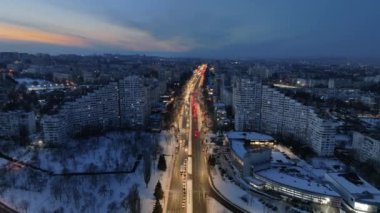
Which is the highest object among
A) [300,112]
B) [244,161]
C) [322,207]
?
[300,112]

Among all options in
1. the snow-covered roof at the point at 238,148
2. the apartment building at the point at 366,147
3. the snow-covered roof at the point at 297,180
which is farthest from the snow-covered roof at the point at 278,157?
the apartment building at the point at 366,147

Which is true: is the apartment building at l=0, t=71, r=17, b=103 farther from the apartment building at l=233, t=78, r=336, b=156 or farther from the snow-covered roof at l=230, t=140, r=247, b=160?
the snow-covered roof at l=230, t=140, r=247, b=160

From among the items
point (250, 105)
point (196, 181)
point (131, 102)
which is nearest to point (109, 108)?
point (131, 102)

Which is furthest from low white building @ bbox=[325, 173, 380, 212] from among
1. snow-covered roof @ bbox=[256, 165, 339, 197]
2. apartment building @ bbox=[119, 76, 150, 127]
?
apartment building @ bbox=[119, 76, 150, 127]

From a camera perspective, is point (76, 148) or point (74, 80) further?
point (74, 80)

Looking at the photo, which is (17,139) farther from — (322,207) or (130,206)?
(322,207)

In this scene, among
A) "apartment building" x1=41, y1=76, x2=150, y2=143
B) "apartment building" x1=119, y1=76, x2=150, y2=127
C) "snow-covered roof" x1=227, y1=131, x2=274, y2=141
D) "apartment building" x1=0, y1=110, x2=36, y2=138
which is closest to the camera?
"snow-covered roof" x1=227, y1=131, x2=274, y2=141

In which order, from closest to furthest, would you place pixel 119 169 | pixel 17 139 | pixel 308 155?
pixel 119 169, pixel 308 155, pixel 17 139

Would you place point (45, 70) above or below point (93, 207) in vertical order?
above

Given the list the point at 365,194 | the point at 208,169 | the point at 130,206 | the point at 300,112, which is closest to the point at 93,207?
the point at 130,206
